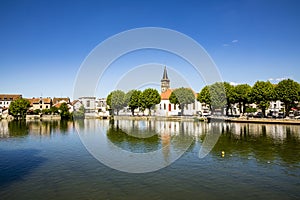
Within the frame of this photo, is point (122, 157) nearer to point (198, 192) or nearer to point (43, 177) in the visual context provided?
point (43, 177)

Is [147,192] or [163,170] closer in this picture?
[147,192]

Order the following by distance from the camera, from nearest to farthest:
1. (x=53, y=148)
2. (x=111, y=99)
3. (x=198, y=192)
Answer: (x=198, y=192) < (x=53, y=148) < (x=111, y=99)

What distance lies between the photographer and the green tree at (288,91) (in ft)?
181

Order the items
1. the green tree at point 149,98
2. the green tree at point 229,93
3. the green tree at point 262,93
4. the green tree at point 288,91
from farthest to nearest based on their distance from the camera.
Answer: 1. the green tree at point 149,98
2. the green tree at point 229,93
3. the green tree at point 262,93
4. the green tree at point 288,91

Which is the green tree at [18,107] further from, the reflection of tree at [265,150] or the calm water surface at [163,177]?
the reflection of tree at [265,150]

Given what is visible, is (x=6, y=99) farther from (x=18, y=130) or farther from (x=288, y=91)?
(x=288, y=91)

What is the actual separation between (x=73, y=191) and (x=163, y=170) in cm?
698

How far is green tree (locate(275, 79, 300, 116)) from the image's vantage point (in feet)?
181

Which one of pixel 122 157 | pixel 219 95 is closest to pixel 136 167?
pixel 122 157

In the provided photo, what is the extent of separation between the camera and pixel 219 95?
70.4 metres

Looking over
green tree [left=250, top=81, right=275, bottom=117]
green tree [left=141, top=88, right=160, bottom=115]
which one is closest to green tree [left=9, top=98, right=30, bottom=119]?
green tree [left=141, top=88, right=160, bottom=115]

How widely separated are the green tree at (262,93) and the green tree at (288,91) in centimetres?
216

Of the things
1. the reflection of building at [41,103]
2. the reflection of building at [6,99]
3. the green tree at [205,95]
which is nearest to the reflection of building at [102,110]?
the reflection of building at [41,103]

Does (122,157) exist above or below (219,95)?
below
